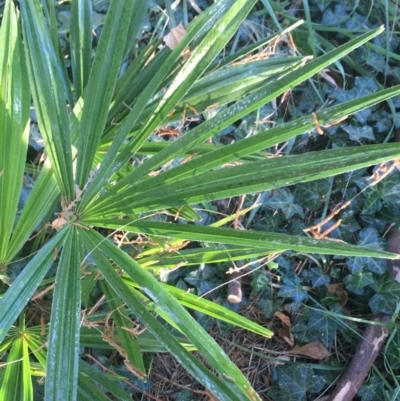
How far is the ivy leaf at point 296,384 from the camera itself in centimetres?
139

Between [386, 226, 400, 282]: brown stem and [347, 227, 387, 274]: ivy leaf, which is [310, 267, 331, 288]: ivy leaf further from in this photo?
[386, 226, 400, 282]: brown stem

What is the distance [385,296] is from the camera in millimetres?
1450

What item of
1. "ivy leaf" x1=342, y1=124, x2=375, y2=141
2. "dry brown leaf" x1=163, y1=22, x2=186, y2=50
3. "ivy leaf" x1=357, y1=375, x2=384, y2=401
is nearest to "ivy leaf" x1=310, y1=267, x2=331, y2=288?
"ivy leaf" x1=357, y1=375, x2=384, y2=401

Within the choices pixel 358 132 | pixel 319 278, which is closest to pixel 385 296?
pixel 319 278

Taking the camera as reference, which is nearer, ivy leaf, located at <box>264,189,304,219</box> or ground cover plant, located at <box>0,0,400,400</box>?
ground cover plant, located at <box>0,0,400,400</box>

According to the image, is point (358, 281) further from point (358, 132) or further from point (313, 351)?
point (358, 132)

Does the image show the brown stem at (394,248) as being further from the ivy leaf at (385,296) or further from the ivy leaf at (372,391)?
the ivy leaf at (372,391)

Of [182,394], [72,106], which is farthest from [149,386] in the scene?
[72,106]

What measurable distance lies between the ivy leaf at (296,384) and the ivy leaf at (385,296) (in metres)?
0.27

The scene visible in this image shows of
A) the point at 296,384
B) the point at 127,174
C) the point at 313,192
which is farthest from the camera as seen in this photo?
the point at 313,192

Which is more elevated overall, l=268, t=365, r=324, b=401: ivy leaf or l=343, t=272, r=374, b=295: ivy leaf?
l=343, t=272, r=374, b=295: ivy leaf

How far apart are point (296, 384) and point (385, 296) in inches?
14.8

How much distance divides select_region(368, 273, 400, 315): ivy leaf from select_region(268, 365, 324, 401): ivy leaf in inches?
10.8

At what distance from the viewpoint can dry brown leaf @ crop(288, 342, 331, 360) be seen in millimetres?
1434
